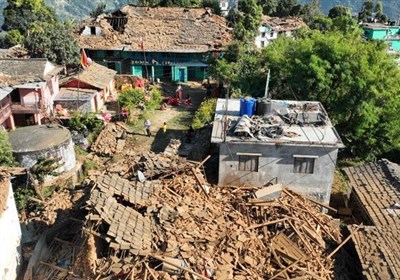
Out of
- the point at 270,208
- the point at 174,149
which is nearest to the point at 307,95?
the point at 174,149

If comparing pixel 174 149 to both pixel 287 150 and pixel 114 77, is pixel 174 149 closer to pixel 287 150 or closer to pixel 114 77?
pixel 287 150

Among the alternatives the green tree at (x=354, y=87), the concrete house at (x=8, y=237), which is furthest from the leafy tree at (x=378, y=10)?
the concrete house at (x=8, y=237)

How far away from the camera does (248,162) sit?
69.4 feet

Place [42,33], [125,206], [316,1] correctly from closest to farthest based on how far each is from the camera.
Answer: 1. [125,206]
2. [42,33]
3. [316,1]

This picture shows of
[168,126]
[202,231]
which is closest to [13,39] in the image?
[168,126]

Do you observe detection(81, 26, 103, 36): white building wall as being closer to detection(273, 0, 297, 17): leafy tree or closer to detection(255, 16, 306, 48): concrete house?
detection(255, 16, 306, 48): concrete house

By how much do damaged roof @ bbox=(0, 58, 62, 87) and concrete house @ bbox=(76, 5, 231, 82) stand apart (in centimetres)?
1436

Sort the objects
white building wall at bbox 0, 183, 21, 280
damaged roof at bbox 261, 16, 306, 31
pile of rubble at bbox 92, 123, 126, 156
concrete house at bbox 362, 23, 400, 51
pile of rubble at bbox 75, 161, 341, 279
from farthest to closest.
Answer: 1. concrete house at bbox 362, 23, 400, 51
2. damaged roof at bbox 261, 16, 306, 31
3. pile of rubble at bbox 92, 123, 126, 156
4. white building wall at bbox 0, 183, 21, 280
5. pile of rubble at bbox 75, 161, 341, 279

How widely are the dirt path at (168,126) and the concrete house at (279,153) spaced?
12260 mm

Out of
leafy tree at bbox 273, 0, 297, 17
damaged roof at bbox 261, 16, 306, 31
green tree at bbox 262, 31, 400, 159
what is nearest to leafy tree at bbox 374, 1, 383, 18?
leafy tree at bbox 273, 0, 297, 17

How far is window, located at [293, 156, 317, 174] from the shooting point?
68.4 ft

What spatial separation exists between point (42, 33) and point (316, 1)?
59.9m

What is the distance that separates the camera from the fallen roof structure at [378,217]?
16.2 m

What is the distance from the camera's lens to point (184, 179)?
20578mm
